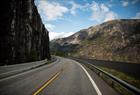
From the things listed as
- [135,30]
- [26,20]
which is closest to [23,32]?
[26,20]

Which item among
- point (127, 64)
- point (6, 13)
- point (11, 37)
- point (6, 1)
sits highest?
point (6, 1)

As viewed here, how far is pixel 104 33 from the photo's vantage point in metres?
188

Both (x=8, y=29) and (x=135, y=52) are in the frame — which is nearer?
(x=8, y=29)

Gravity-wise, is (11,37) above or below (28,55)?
above

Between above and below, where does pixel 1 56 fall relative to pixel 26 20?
below

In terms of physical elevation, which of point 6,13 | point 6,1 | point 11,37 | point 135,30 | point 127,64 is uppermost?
point 135,30

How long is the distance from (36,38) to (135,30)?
121m

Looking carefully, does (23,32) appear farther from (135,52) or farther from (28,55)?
(135,52)

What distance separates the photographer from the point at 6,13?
2680 cm

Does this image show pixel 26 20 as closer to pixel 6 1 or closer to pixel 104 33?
pixel 6 1

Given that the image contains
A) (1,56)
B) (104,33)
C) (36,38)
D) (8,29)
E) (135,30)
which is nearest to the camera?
(1,56)

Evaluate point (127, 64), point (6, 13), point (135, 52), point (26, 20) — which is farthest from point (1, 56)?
point (135, 52)

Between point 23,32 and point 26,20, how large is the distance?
11.9 feet

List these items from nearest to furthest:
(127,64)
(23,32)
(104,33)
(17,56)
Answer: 1. (127,64)
2. (17,56)
3. (23,32)
4. (104,33)
